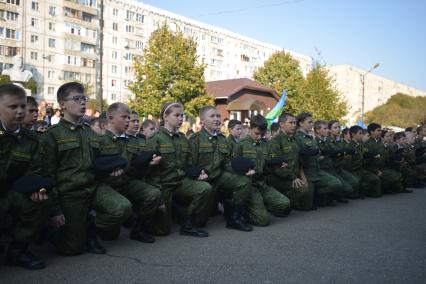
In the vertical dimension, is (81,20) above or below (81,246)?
above

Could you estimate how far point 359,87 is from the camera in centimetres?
9525

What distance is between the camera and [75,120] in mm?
4910

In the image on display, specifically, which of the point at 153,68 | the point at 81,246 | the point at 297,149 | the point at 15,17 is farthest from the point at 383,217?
the point at 15,17

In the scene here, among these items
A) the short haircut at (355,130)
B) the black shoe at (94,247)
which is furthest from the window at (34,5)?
the black shoe at (94,247)

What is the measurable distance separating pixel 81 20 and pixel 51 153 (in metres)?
51.9

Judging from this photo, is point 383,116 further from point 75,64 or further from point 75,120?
point 75,120

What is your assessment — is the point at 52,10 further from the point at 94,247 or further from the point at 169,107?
the point at 94,247

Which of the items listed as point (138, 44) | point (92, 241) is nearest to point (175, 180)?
point (92, 241)

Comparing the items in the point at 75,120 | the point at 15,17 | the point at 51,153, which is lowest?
the point at 51,153

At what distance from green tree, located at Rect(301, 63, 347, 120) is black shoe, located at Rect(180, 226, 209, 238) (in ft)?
115

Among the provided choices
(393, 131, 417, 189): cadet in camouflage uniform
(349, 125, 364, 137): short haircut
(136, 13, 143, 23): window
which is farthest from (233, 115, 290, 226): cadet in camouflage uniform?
(136, 13, 143, 23): window

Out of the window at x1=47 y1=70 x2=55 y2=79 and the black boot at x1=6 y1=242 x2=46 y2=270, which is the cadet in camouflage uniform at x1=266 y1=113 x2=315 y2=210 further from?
the window at x1=47 y1=70 x2=55 y2=79

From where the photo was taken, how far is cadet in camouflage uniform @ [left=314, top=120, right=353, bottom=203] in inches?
349

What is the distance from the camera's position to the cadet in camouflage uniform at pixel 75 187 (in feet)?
15.3
